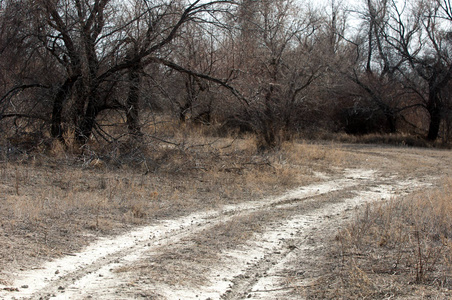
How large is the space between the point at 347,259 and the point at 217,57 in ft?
37.7

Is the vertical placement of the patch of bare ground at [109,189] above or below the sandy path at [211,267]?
above

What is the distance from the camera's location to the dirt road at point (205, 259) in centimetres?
465

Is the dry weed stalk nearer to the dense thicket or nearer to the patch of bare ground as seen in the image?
the patch of bare ground

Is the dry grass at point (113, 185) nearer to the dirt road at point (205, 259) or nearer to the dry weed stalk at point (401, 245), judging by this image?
the dirt road at point (205, 259)

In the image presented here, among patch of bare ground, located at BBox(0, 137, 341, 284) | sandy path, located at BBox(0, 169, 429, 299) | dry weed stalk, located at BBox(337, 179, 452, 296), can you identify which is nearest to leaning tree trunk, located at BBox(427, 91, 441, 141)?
patch of bare ground, located at BBox(0, 137, 341, 284)

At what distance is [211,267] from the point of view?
5391 millimetres

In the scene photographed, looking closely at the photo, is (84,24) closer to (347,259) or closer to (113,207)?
(113,207)

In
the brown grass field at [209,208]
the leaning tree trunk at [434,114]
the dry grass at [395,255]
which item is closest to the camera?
the dry grass at [395,255]

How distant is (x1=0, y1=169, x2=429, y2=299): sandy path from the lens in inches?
181

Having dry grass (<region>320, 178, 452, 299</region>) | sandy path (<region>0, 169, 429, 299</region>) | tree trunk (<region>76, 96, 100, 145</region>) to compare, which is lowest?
sandy path (<region>0, 169, 429, 299</region>)

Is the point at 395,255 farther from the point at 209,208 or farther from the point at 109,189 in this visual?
the point at 109,189

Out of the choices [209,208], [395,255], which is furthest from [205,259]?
[209,208]

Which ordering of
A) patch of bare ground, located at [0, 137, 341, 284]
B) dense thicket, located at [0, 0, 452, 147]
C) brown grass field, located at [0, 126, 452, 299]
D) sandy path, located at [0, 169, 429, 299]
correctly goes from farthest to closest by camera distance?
dense thicket, located at [0, 0, 452, 147]
patch of bare ground, located at [0, 137, 341, 284]
brown grass field, located at [0, 126, 452, 299]
sandy path, located at [0, 169, 429, 299]

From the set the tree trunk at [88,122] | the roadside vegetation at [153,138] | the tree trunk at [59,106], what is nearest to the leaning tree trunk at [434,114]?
the roadside vegetation at [153,138]
